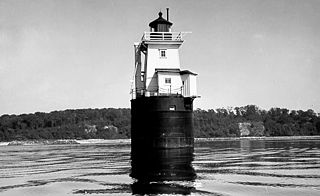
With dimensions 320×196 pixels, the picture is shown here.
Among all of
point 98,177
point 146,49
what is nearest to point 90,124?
point 146,49

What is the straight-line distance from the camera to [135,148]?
37.3 metres

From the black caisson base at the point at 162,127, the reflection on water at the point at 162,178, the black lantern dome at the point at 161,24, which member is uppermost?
the black lantern dome at the point at 161,24

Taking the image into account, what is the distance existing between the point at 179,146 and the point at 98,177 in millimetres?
15874

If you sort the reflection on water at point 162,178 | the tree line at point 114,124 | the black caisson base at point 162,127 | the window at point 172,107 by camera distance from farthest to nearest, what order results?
the tree line at point 114,124 → the window at point 172,107 → the black caisson base at point 162,127 → the reflection on water at point 162,178

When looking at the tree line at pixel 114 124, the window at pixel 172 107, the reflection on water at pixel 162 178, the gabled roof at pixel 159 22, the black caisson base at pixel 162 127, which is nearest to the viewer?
the reflection on water at pixel 162 178

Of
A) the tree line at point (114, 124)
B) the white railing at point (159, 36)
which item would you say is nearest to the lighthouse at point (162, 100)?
the white railing at point (159, 36)

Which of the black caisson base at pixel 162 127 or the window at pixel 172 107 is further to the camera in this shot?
the window at pixel 172 107

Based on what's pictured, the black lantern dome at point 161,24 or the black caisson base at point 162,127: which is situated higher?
the black lantern dome at point 161,24

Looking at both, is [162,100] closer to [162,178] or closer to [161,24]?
[161,24]

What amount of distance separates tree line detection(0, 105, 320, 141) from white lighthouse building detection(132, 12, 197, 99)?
350 feet

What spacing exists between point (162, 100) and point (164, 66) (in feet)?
16.4

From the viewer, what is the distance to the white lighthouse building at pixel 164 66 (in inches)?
1495

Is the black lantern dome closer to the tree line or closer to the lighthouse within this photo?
the lighthouse

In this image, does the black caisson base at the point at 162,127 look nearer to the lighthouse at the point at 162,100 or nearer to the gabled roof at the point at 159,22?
the lighthouse at the point at 162,100
